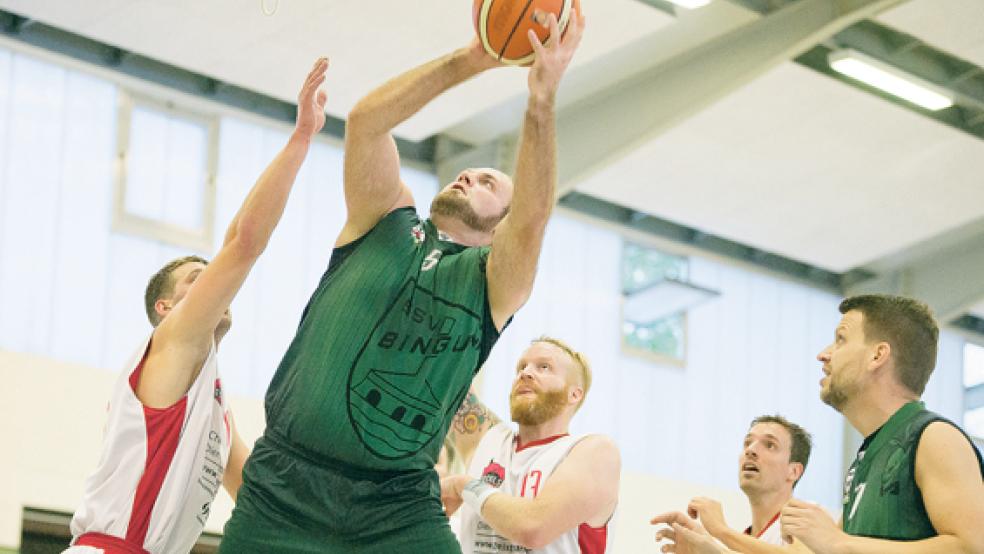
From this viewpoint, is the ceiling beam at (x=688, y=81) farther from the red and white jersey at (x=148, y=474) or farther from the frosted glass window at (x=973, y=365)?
the red and white jersey at (x=148, y=474)

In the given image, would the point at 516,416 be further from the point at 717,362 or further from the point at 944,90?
the point at 717,362

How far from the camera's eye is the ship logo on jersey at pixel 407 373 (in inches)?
166

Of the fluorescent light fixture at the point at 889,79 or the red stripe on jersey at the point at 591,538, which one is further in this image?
the fluorescent light fixture at the point at 889,79

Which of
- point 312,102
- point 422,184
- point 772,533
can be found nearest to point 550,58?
point 312,102

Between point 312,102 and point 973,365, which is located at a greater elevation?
point 973,365

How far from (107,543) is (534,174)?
1.99 m

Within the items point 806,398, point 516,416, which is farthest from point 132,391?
point 806,398

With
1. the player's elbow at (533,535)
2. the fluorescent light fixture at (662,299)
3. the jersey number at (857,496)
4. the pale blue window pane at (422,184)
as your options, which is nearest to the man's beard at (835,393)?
the jersey number at (857,496)

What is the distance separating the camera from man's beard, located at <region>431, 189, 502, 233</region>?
4668 mm

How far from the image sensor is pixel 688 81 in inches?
526

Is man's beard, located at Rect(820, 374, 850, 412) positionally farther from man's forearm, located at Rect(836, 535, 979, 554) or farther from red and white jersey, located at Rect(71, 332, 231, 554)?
red and white jersey, located at Rect(71, 332, 231, 554)

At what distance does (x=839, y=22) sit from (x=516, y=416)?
24.0 feet

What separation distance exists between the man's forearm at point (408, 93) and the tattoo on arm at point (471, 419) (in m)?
3.09

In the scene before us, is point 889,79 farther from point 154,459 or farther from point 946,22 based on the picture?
point 154,459
